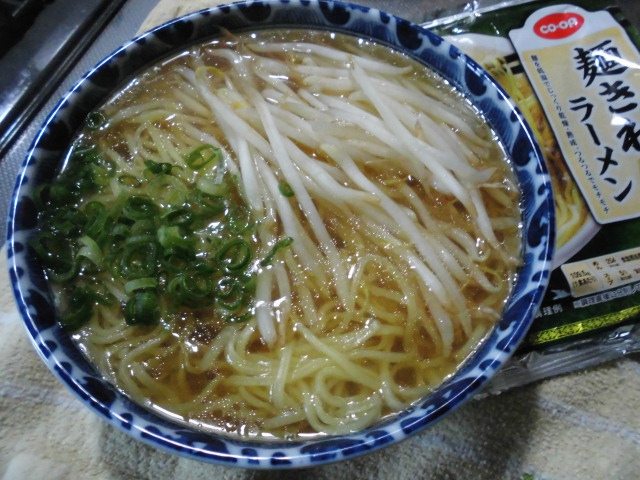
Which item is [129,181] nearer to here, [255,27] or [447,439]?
[255,27]

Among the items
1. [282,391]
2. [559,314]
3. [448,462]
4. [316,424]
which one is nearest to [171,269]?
[282,391]

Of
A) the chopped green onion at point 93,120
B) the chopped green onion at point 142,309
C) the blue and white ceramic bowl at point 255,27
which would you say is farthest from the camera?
the chopped green onion at point 93,120

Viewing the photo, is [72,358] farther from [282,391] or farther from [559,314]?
[559,314]

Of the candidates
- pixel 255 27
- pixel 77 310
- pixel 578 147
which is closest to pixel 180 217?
pixel 77 310

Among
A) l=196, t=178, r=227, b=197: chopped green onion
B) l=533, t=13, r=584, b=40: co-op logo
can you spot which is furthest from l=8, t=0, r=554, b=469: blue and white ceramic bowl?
l=533, t=13, r=584, b=40: co-op logo

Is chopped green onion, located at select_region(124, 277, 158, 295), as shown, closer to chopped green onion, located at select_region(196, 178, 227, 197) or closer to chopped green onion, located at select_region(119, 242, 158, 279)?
chopped green onion, located at select_region(119, 242, 158, 279)

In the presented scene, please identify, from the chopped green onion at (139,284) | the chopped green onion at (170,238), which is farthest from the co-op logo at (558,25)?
the chopped green onion at (139,284)

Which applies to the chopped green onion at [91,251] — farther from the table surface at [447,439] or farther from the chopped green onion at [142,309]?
the table surface at [447,439]
